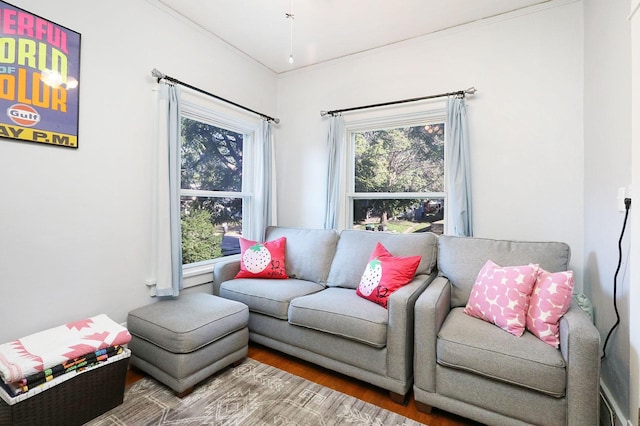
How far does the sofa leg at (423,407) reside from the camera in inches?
68.4

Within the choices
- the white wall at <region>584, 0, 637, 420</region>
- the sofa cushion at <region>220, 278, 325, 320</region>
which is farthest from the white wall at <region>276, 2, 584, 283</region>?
the sofa cushion at <region>220, 278, 325, 320</region>

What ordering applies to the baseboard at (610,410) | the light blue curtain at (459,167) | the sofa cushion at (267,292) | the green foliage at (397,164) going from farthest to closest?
the green foliage at (397,164)
the light blue curtain at (459,167)
the sofa cushion at (267,292)
the baseboard at (610,410)

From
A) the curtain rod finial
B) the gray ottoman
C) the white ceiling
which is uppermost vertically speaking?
the white ceiling

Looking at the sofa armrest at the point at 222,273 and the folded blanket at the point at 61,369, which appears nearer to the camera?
the folded blanket at the point at 61,369

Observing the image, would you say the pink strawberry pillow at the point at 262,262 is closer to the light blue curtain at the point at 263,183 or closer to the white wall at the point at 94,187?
the light blue curtain at the point at 263,183

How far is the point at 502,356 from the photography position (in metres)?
1.50

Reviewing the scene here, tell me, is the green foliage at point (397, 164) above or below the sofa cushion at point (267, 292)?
above

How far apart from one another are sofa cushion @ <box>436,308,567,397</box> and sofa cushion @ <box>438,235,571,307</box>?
17.0 inches

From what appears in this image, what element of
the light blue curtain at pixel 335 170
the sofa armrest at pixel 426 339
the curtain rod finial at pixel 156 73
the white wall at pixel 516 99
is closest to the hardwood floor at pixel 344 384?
the sofa armrest at pixel 426 339

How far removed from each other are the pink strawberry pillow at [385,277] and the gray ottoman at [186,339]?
93cm

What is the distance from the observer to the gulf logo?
1695 mm

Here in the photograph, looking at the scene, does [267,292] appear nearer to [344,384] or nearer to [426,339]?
[344,384]

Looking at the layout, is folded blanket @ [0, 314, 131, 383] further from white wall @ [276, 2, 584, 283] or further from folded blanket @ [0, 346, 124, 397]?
white wall @ [276, 2, 584, 283]

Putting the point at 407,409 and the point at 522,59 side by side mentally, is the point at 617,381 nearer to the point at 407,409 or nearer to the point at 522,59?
the point at 407,409
